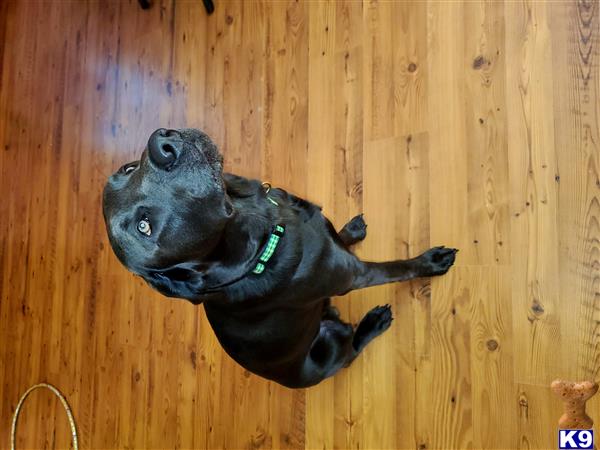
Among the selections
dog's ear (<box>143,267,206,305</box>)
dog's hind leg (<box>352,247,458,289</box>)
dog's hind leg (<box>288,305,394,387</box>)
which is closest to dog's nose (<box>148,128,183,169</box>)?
dog's ear (<box>143,267,206,305</box>)

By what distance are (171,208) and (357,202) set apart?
118 centimetres

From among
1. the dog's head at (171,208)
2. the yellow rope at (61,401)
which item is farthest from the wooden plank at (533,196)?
the yellow rope at (61,401)

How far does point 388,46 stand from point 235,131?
885 mm

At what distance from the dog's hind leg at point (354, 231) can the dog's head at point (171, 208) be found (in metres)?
0.93

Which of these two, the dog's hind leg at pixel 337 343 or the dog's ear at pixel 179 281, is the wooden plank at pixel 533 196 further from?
the dog's ear at pixel 179 281

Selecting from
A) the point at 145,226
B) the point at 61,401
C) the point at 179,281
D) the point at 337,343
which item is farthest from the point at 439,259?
the point at 61,401

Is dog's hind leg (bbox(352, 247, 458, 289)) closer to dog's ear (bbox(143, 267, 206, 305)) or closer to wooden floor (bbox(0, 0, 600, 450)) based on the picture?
wooden floor (bbox(0, 0, 600, 450))

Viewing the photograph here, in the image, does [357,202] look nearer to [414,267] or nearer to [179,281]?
[414,267]

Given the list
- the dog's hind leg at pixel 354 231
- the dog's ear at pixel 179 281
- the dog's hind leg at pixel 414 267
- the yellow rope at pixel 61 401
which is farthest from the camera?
the yellow rope at pixel 61 401

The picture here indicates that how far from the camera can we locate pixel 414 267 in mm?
2107

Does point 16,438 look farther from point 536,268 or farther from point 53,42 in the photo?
point 536,268

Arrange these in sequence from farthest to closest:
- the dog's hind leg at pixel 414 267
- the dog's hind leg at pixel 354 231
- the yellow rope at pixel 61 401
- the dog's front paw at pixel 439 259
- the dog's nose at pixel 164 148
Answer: the yellow rope at pixel 61 401, the dog's hind leg at pixel 354 231, the dog's front paw at pixel 439 259, the dog's hind leg at pixel 414 267, the dog's nose at pixel 164 148

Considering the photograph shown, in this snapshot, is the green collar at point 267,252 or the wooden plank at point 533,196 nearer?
the green collar at point 267,252

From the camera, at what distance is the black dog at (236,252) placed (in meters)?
1.40
